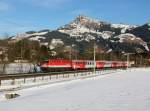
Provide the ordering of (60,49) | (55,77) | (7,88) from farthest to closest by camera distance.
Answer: (60,49) < (55,77) < (7,88)

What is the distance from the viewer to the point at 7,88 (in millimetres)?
41219

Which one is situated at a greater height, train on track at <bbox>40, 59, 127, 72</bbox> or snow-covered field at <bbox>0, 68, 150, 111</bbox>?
train on track at <bbox>40, 59, 127, 72</bbox>

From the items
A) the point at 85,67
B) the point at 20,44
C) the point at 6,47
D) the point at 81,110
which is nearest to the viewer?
the point at 81,110

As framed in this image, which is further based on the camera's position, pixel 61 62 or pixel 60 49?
pixel 60 49

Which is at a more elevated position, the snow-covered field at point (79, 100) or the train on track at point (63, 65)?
the train on track at point (63, 65)

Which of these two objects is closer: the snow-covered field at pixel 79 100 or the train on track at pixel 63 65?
the snow-covered field at pixel 79 100

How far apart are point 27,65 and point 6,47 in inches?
377

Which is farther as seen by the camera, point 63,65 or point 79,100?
point 63,65

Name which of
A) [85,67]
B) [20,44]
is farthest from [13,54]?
[85,67]

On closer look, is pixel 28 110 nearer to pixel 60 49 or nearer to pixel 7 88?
pixel 7 88

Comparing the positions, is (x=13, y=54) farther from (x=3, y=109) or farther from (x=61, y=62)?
(x=3, y=109)

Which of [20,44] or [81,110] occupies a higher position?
[20,44]

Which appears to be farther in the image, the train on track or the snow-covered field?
the train on track

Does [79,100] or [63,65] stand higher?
[63,65]
